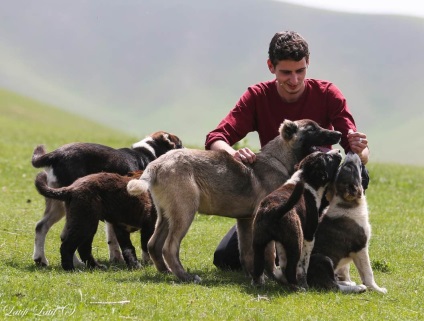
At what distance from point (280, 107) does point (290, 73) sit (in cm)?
52

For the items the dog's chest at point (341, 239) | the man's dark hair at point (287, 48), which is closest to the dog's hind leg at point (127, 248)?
the dog's chest at point (341, 239)

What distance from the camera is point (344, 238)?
6844mm

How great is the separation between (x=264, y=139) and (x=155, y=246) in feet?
5.79

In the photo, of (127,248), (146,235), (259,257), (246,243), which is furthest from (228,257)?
(259,257)

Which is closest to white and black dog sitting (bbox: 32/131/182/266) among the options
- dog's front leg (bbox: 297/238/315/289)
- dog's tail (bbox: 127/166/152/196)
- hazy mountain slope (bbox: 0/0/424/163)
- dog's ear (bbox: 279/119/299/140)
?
dog's tail (bbox: 127/166/152/196)

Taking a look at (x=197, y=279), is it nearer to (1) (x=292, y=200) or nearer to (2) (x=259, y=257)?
Result: (2) (x=259, y=257)

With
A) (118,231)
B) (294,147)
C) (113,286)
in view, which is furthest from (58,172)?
(294,147)

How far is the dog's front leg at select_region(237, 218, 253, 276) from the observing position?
7609mm

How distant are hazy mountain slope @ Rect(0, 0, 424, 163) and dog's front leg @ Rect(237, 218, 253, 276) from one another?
17.6m

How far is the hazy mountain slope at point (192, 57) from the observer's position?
1019 inches

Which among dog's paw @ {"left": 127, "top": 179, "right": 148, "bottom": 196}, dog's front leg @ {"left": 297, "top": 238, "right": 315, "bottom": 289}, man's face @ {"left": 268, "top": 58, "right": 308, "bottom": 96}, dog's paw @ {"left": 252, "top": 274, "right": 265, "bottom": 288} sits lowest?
dog's paw @ {"left": 252, "top": 274, "right": 265, "bottom": 288}

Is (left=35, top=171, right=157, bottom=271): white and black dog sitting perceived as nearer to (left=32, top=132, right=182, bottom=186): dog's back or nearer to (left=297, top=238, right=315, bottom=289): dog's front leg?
(left=32, top=132, right=182, bottom=186): dog's back

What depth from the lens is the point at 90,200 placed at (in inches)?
291

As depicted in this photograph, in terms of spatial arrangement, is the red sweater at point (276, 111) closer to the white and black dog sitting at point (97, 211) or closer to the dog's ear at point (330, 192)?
the dog's ear at point (330, 192)
